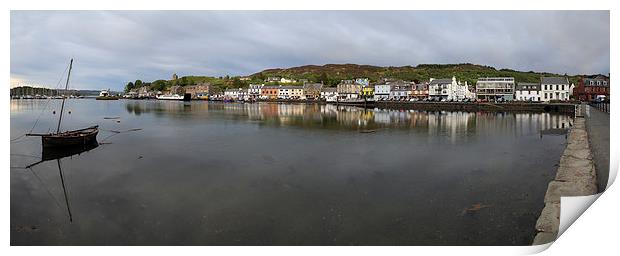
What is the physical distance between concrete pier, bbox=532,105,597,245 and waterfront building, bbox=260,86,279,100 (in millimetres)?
52771

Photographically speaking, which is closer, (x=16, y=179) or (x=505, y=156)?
(x=16, y=179)

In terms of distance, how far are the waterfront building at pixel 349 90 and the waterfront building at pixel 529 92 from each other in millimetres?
20774

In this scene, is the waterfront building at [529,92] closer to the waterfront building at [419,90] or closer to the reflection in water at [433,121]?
the waterfront building at [419,90]

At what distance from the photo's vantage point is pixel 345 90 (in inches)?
2048

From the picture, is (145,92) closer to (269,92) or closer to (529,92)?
(269,92)

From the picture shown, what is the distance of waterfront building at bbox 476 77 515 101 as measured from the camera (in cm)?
3494

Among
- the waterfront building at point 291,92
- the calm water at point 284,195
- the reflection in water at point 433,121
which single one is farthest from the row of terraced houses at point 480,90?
the calm water at point 284,195

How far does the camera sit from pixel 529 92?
110 ft

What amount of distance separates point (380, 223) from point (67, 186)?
4993 millimetres

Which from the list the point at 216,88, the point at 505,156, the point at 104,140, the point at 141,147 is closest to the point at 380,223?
the point at 505,156

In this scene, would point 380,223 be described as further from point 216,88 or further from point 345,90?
point 216,88

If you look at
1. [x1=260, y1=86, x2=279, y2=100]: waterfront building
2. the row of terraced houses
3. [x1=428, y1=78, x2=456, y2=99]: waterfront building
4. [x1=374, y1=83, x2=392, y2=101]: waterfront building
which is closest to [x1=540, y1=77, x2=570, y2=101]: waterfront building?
the row of terraced houses

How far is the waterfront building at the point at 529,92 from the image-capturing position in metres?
33.2
